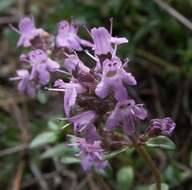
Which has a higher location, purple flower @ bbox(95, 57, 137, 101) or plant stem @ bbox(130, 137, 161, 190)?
purple flower @ bbox(95, 57, 137, 101)

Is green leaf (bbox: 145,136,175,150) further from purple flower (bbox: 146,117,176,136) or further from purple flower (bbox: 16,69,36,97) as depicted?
purple flower (bbox: 16,69,36,97)

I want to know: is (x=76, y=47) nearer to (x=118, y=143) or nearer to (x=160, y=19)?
(x=118, y=143)

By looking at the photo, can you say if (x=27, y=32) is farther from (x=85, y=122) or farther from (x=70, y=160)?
(x=85, y=122)

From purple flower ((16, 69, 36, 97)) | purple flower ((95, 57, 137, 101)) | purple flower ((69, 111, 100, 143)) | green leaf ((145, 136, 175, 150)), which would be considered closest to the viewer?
purple flower ((95, 57, 137, 101))

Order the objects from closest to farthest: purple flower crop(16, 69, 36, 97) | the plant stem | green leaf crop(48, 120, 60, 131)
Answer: the plant stem → purple flower crop(16, 69, 36, 97) → green leaf crop(48, 120, 60, 131)

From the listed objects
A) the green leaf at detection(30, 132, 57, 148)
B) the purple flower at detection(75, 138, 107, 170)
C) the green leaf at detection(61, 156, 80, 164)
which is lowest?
the green leaf at detection(61, 156, 80, 164)

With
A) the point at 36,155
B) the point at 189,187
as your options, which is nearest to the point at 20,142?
the point at 36,155

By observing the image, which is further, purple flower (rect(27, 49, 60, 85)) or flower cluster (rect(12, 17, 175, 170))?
purple flower (rect(27, 49, 60, 85))

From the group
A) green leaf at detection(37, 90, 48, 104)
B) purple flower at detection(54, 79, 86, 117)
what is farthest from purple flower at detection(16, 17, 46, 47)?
purple flower at detection(54, 79, 86, 117)
